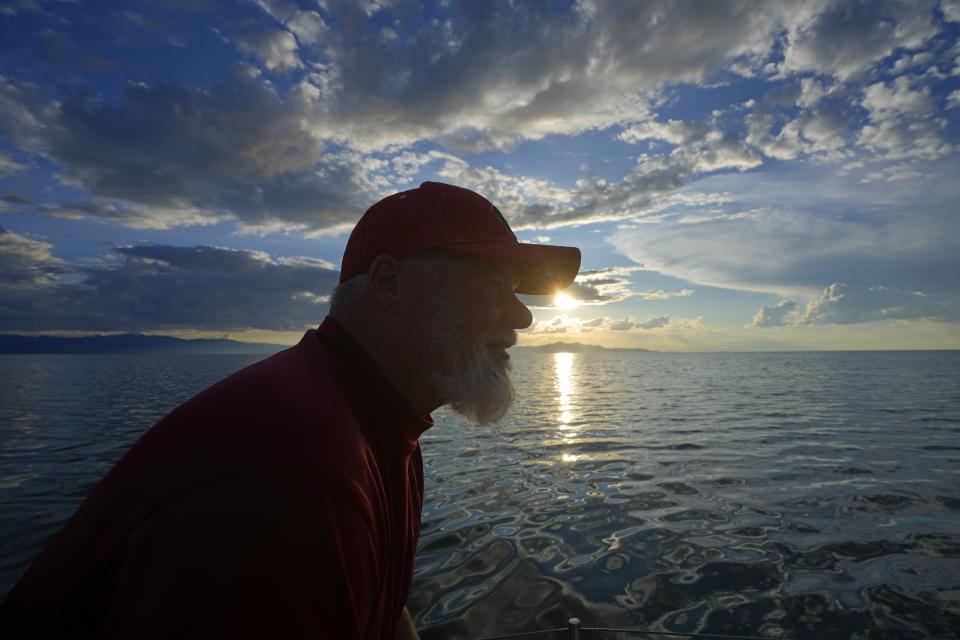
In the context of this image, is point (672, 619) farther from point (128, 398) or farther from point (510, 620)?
point (128, 398)

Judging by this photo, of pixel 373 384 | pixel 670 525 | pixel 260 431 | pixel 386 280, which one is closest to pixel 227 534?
pixel 260 431

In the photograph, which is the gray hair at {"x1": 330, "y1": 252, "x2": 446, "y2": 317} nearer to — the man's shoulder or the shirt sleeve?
the man's shoulder

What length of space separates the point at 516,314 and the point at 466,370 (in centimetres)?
43

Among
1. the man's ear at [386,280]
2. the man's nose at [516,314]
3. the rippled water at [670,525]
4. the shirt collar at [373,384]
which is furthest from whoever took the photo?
the rippled water at [670,525]

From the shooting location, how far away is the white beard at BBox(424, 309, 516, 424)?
2205 millimetres

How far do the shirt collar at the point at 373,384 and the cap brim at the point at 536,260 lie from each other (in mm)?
630

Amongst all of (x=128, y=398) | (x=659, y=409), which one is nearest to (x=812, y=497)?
(x=659, y=409)

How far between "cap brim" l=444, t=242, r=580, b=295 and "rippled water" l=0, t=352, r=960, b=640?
405 centimetres

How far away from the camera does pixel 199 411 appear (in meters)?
1.31

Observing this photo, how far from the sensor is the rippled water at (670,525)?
17.1 feet

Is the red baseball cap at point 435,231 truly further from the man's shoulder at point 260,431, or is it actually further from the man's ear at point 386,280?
the man's shoulder at point 260,431

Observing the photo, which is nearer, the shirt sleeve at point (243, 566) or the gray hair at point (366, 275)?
the shirt sleeve at point (243, 566)

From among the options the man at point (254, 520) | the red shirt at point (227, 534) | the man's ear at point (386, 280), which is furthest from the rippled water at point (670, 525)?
the red shirt at point (227, 534)

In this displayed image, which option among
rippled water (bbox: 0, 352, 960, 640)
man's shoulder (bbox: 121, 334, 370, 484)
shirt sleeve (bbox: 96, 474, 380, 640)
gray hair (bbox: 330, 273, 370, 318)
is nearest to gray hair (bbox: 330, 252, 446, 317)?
gray hair (bbox: 330, 273, 370, 318)
